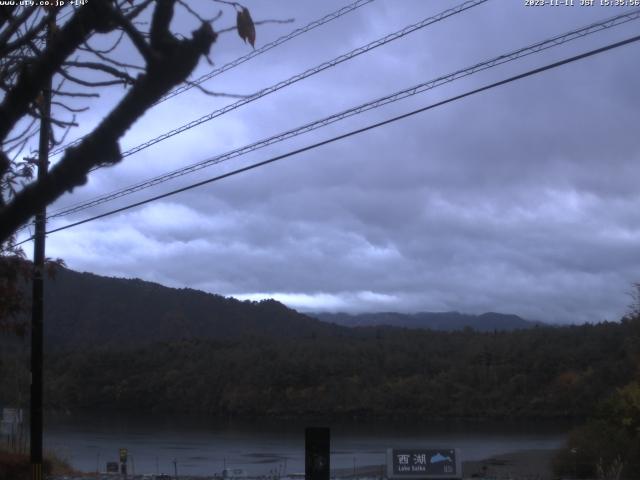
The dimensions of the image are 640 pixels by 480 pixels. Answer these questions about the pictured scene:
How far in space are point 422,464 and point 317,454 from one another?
37.2ft

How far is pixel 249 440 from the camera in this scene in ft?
153

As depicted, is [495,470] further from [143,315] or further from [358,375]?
[143,315]

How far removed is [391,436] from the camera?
4709 centimetres

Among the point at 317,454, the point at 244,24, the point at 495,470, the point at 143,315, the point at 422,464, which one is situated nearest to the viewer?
the point at 244,24

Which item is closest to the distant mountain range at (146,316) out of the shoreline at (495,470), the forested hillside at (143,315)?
the forested hillside at (143,315)

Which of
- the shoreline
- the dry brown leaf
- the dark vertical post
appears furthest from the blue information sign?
the dry brown leaf

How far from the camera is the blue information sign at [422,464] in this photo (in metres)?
21.5

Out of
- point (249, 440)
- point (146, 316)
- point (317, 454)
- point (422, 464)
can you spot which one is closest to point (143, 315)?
point (146, 316)

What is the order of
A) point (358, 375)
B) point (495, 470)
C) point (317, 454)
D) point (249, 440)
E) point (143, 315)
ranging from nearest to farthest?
1. point (317, 454)
2. point (495, 470)
3. point (249, 440)
4. point (358, 375)
5. point (143, 315)

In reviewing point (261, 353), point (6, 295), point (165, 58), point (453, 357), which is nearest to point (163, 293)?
point (261, 353)

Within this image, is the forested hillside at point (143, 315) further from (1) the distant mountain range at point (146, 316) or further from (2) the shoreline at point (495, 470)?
(2) the shoreline at point (495, 470)

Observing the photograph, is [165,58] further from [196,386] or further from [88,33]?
[196,386]

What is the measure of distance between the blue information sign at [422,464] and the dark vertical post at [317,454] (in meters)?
10.9

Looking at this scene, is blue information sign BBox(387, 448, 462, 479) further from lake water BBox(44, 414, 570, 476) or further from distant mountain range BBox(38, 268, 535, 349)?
distant mountain range BBox(38, 268, 535, 349)
